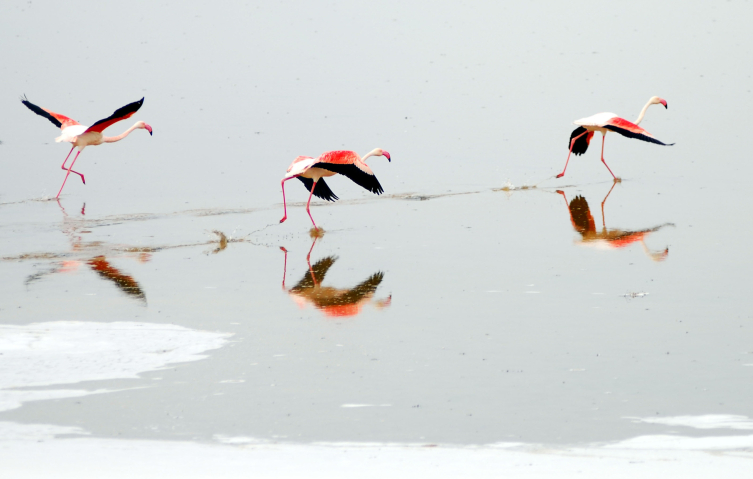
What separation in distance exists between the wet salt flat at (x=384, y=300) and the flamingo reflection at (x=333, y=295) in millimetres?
40

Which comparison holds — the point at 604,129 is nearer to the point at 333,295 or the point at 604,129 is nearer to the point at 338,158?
the point at 338,158

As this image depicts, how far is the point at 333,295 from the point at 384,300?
0.54 m

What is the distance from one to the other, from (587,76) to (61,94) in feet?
57.7

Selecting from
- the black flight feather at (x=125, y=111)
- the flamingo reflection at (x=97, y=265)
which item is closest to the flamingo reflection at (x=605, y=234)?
the flamingo reflection at (x=97, y=265)

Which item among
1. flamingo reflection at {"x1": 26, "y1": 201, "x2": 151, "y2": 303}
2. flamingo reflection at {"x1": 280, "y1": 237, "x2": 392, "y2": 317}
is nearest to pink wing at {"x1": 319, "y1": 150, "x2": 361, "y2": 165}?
flamingo reflection at {"x1": 280, "y1": 237, "x2": 392, "y2": 317}

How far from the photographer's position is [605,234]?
12398 mm

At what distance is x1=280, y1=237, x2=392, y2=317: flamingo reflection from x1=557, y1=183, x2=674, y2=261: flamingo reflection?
3.17 meters

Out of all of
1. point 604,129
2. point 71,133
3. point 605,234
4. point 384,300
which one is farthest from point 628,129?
point 71,133

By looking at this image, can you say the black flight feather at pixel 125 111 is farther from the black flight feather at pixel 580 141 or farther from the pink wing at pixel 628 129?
the black flight feather at pixel 580 141

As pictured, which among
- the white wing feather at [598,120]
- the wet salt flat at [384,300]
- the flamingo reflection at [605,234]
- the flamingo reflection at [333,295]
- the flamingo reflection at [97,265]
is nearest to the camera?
the wet salt flat at [384,300]

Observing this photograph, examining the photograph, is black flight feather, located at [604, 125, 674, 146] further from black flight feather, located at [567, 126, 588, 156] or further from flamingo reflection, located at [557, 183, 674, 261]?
flamingo reflection, located at [557, 183, 674, 261]

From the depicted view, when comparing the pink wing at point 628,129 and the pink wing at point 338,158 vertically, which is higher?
the pink wing at point 628,129

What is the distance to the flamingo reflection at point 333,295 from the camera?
28.8 feet

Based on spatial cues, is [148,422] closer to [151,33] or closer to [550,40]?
[550,40]
